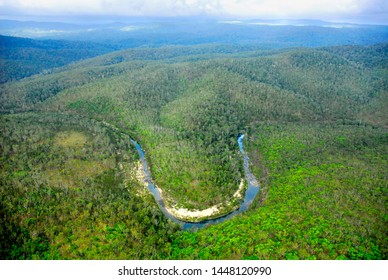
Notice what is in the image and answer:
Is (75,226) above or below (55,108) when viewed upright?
below

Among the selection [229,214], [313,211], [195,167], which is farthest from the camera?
[195,167]

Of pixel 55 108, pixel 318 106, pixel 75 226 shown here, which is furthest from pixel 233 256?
pixel 55 108

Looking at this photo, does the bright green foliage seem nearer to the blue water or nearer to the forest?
the forest

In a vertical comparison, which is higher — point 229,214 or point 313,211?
point 313,211

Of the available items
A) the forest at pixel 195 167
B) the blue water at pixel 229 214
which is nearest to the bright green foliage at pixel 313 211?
the forest at pixel 195 167

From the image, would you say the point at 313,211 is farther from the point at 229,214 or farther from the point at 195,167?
the point at 195,167

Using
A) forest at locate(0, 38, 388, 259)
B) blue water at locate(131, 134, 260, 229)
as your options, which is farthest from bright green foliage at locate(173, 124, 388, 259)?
blue water at locate(131, 134, 260, 229)

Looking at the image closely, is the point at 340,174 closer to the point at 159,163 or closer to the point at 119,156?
the point at 159,163

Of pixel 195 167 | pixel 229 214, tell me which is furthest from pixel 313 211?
pixel 195 167

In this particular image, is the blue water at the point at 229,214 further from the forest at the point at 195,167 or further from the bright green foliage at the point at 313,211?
the bright green foliage at the point at 313,211
